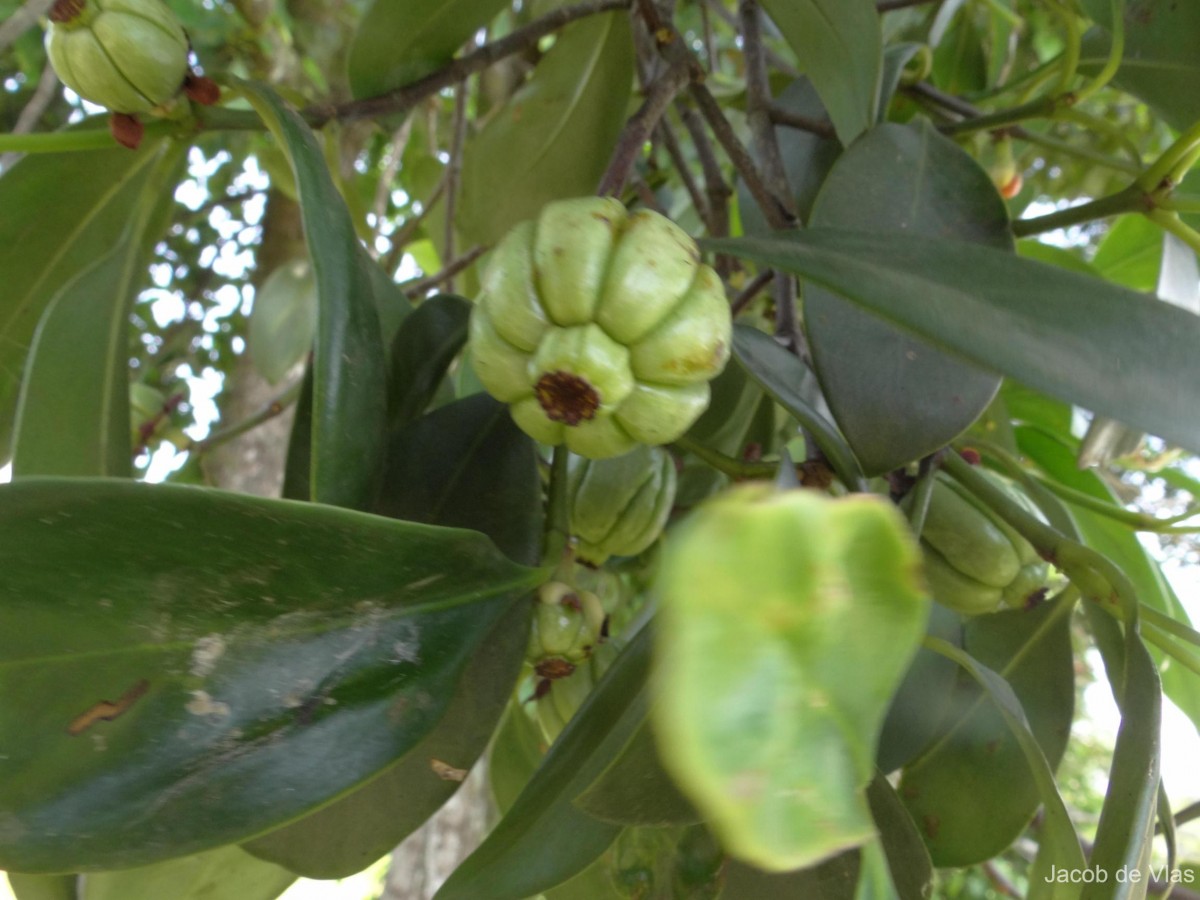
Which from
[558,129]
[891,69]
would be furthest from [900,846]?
[558,129]

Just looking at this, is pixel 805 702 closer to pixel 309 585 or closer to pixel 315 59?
pixel 309 585

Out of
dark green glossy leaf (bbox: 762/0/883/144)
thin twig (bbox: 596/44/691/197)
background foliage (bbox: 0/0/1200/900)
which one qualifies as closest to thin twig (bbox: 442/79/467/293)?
background foliage (bbox: 0/0/1200/900)

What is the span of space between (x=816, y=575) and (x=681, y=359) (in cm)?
29

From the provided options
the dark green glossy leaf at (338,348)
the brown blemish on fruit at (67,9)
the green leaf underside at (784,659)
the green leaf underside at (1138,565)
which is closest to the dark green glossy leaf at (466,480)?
the dark green glossy leaf at (338,348)

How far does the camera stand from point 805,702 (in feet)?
0.63

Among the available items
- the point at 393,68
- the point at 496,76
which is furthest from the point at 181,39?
the point at 496,76

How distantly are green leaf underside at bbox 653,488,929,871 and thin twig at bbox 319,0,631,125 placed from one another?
584 mm

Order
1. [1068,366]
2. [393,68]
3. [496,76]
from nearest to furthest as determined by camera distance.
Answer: [1068,366] < [393,68] < [496,76]

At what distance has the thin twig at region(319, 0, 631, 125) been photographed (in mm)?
672

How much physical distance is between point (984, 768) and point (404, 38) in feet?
2.34

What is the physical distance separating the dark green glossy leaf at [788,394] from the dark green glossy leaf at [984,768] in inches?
9.8

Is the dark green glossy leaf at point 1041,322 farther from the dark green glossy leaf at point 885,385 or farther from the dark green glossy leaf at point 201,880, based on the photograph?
the dark green glossy leaf at point 201,880

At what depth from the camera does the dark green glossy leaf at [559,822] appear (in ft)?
1.47

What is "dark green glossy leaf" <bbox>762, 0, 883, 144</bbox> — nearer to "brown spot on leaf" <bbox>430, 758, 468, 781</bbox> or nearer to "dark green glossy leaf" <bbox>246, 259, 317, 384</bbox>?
"brown spot on leaf" <bbox>430, 758, 468, 781</bbox>
